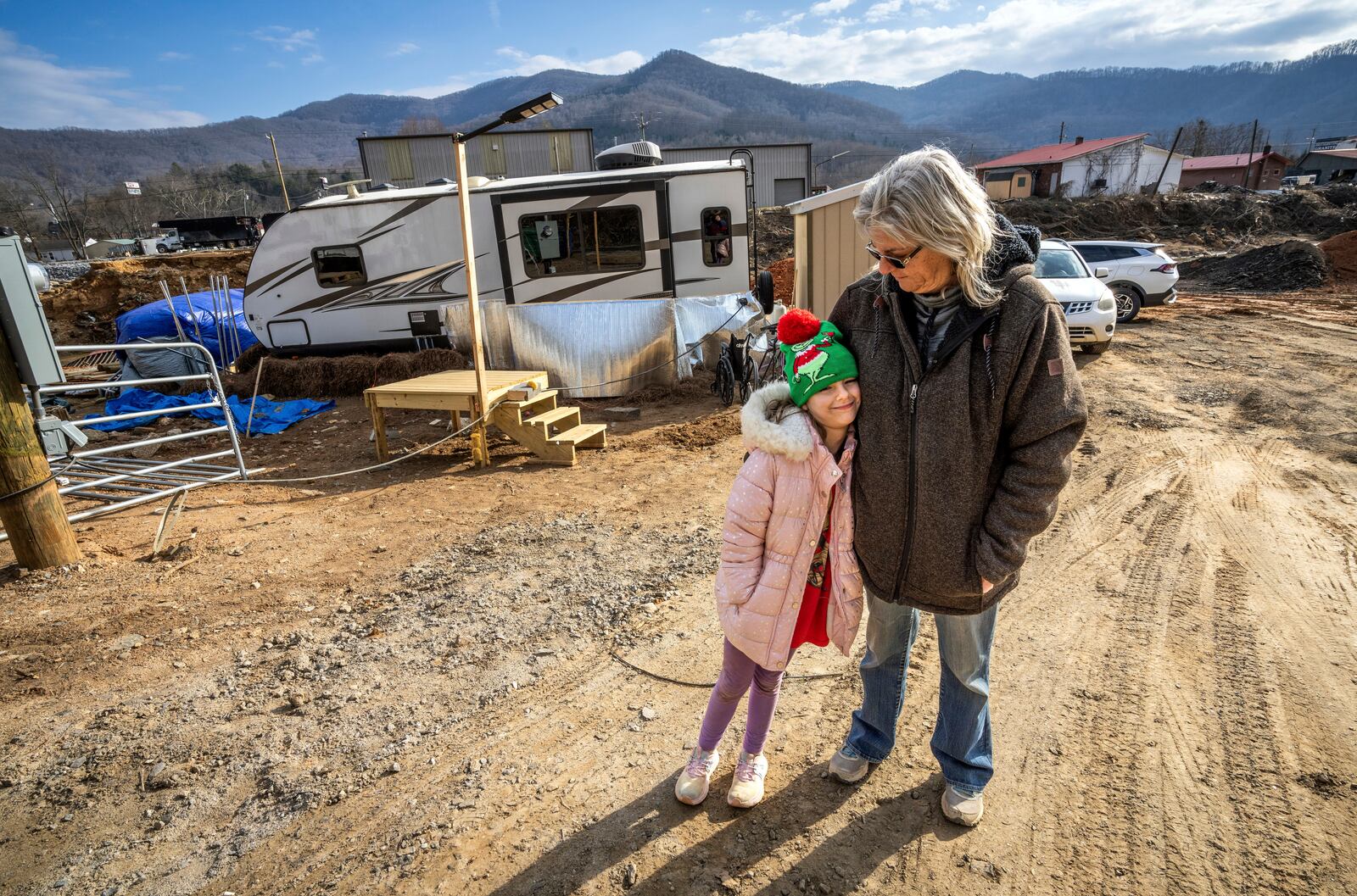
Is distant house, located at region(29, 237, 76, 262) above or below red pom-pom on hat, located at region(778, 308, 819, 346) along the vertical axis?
above

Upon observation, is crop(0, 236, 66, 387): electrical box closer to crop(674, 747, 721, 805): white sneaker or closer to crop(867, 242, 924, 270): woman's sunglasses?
crop(674, 747, 721, 805): white sneaker

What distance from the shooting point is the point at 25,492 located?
3963 millimetres

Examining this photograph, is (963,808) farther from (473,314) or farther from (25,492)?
(25,492)

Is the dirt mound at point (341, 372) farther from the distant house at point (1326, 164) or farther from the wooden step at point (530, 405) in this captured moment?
the distant house at point (1326, 164)

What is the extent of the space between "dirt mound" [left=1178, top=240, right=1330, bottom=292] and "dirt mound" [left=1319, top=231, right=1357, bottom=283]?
36 cm

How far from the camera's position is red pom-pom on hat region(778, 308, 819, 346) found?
6.11ft

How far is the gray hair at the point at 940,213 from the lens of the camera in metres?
1.54

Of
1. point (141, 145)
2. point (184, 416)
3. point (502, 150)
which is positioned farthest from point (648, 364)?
point (141, 145)

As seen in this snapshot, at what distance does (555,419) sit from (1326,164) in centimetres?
7489

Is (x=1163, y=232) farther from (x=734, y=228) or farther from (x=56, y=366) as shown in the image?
(x=56, y=366)

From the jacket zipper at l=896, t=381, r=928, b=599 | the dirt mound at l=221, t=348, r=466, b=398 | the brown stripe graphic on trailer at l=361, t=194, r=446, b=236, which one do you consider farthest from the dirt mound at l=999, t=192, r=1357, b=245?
the jacket zipper at l=896, t=381, r=928, b=599

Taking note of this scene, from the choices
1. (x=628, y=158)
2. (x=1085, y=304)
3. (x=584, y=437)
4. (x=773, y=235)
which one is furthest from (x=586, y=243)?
(x=773, y=235)

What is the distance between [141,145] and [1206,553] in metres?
192

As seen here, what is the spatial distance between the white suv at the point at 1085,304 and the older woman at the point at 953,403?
8.51 meters
